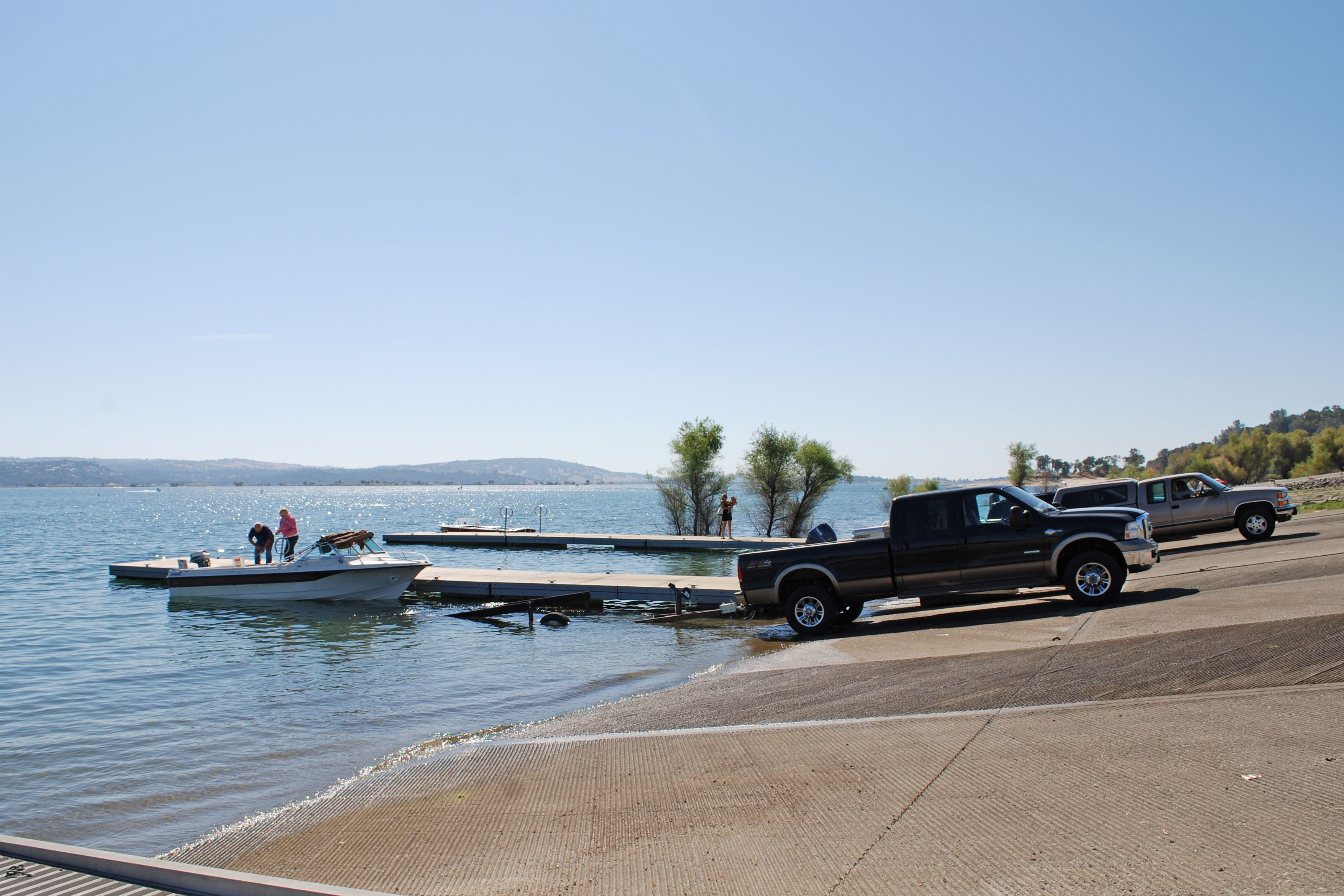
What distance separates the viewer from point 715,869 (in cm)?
471

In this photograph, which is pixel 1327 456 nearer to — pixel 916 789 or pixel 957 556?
pixel 957 556

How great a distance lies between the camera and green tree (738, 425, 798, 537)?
1967 inches

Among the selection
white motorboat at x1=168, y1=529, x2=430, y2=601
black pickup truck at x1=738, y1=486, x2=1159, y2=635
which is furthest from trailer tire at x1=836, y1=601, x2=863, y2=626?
white motorboat at x1=168, y1=529, x2=430, y2=601

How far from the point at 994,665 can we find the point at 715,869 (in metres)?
5.38

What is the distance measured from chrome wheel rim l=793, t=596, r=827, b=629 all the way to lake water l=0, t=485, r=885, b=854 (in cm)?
83

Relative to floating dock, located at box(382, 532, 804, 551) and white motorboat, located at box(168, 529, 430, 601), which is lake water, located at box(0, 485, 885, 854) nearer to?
white motorboat, located at box(168, 529, 430, 601)

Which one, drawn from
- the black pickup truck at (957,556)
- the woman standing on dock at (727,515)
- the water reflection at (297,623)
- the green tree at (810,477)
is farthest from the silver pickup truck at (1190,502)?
the green tree at (810,477)

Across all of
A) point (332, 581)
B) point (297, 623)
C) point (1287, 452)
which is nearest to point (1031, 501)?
point (297, 623)

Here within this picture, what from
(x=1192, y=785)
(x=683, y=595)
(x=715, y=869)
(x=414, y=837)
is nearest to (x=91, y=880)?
(x=414, y=837)

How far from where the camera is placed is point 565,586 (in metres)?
22.6

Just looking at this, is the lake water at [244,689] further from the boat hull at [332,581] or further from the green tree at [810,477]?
the green tree at [810,477]

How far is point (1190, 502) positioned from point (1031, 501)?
10505 mm

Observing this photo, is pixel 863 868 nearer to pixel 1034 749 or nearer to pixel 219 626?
pixel 1034 749

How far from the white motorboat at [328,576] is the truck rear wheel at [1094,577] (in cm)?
1615
